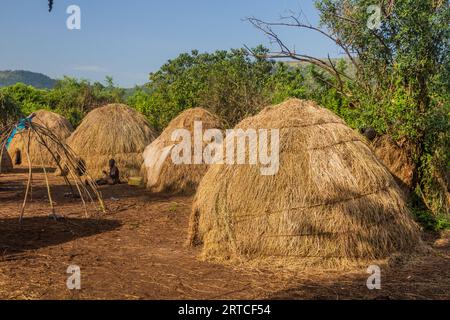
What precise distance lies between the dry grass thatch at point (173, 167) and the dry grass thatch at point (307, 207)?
5937mm

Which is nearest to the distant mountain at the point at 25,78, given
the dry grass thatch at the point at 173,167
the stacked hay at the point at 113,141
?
the stacked hay at the point at 113,141

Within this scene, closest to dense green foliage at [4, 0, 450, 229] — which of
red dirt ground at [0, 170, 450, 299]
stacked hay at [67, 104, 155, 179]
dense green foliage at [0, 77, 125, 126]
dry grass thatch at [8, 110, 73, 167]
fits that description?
red dirt ground at [0, 170, 450, 299]

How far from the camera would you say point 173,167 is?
1380cm

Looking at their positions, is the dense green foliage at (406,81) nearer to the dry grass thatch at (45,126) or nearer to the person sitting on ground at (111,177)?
the person sitting on ground at (111,177)

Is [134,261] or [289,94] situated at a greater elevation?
[289,94]

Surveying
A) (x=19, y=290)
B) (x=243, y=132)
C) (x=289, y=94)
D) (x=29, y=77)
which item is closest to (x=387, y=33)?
(x=289, y=94)

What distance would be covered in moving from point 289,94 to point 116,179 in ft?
20.4

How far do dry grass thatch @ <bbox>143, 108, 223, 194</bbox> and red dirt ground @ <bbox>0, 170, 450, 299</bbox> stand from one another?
3706 millimetres

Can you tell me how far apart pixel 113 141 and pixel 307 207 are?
36.3ft

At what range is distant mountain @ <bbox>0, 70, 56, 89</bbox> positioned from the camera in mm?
138125

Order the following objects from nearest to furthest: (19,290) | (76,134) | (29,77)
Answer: (19,290) < (76,134) < (29,77)

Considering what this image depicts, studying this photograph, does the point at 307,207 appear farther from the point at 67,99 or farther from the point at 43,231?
the point at 67,99

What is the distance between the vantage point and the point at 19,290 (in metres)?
5.75

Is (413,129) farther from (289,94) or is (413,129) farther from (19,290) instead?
(19,290)
